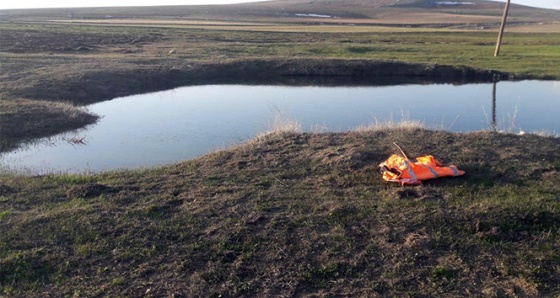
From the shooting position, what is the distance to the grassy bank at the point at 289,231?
5.98 metres

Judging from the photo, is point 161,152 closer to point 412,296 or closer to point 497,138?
point 497,138

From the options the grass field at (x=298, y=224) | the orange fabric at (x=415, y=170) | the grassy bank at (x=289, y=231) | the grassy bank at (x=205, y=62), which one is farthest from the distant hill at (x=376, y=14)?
the grassy bank at (x=289, y=231)

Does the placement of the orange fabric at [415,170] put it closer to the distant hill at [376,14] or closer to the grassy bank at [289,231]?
the grassy bank at [289,231]

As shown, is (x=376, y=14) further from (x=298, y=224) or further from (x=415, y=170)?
(x=298, y=224)

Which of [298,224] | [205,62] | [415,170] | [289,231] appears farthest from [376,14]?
[289,231]

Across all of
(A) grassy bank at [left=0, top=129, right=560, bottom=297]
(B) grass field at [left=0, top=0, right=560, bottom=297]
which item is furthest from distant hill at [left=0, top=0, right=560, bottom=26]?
(A) grassy bank at [left=0, top=129, right=560, bottom=297]

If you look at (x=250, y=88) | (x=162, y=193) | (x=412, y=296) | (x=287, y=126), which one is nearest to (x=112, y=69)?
(x=250, y=88)

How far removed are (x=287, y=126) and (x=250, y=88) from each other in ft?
→ 41.0

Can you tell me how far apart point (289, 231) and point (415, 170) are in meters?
2.96

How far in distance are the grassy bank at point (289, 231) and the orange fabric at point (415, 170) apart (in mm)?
201

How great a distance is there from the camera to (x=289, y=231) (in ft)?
23.5

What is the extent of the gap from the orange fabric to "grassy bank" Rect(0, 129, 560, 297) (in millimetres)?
201

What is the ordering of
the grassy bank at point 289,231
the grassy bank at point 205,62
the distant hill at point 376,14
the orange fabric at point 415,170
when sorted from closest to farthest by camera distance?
the grassy bank at point 289,231 → the orange fabric at point 415,170 → the grassy bank at point 205,62 → the distant hill at point 376,14

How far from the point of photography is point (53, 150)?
13945 millimetres
